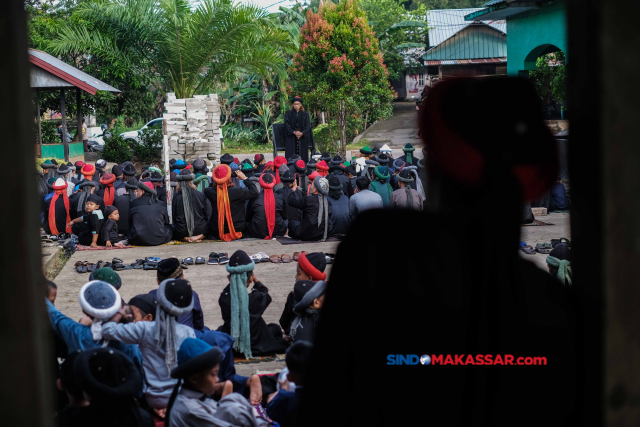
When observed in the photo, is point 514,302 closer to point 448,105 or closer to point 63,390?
point 448,105

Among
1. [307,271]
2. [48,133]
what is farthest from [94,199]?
[48,133]

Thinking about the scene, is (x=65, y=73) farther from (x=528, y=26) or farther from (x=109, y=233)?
(x=528, y=26)

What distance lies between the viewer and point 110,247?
1003 centimetres

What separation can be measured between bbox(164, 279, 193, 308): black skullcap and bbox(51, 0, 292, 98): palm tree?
12803 millimetres

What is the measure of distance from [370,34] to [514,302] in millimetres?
18454

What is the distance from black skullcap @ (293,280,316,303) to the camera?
211 inches

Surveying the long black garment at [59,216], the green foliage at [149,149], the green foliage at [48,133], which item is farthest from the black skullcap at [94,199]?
the green foliage at [48,133]

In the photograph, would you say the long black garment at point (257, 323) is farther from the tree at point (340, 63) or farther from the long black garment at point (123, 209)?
the tree at point (340, 63)

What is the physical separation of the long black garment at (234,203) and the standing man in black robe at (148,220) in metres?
0.74

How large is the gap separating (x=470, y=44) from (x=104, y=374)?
2877cm

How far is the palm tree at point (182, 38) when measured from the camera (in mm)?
16109

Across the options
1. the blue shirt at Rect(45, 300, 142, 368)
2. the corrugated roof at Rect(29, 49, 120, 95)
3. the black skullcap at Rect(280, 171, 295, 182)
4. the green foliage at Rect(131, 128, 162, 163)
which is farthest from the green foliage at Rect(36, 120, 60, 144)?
the blue shirt at Rect(45, 300, 142, 368)

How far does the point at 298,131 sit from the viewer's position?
16.2 metres

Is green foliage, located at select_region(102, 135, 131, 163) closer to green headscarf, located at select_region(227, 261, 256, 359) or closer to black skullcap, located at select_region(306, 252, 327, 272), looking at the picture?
green headscarf, located at select_region(227, 261, 256, 359)
